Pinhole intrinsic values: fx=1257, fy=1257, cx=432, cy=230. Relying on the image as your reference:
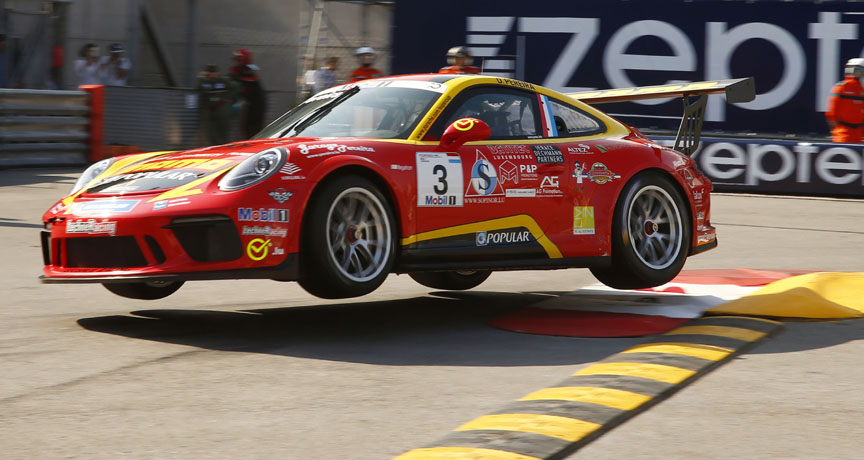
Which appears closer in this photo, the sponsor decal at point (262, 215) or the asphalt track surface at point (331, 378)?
the asphalt track surface at point (331, 378)

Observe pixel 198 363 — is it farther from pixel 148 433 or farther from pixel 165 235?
pixel 148 433

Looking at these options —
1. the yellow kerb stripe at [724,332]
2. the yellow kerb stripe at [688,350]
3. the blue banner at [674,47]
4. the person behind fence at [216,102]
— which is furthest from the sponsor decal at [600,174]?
the blue banner at [674,47]

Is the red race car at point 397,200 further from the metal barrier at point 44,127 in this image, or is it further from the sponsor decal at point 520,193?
the metal barrier at point 44,127

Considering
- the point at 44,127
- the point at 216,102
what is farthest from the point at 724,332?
the point at 216,102

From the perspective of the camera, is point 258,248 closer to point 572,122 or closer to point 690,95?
point 572,122

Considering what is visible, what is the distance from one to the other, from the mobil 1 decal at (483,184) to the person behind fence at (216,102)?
38.0 ft

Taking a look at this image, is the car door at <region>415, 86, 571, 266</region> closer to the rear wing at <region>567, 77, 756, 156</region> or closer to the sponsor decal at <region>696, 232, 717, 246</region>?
the rear wing at <region>567, 77, 756, 156</region>

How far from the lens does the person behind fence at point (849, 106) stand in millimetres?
16594

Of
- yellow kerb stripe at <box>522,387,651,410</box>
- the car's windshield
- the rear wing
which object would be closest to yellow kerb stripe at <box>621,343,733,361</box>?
yellow kerb stripe at <box>522,387,651,410</box>

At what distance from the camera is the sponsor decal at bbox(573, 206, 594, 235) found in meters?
7.10

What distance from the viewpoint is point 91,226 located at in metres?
6.09

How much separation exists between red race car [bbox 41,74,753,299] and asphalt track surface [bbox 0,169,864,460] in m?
0.34

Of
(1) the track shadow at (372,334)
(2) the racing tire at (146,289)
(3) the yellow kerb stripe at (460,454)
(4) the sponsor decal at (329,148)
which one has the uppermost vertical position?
(4) the sponsor decal at (329,148)

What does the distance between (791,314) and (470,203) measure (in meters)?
1.92
